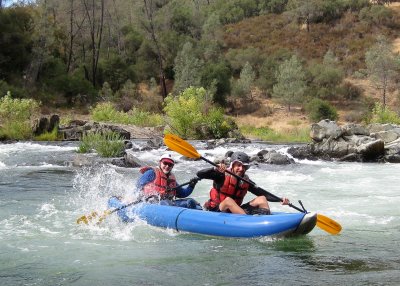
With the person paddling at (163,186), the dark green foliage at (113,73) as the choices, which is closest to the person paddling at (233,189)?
the person paddling at (163,186)

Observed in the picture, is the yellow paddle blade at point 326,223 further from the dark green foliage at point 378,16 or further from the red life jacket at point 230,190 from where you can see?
the dark green foliage at point 378,16

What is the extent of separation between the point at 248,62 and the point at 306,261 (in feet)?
102

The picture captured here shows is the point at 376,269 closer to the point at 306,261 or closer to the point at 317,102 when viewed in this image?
the point at 306,261

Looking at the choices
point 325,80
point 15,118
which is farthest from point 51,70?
point 325,80

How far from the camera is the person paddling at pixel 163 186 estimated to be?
22.4 feet

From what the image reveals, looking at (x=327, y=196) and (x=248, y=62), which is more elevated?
(x=248, y=62)

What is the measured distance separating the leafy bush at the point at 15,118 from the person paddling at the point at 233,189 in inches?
522

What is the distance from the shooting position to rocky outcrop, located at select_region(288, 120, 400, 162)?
1499cm

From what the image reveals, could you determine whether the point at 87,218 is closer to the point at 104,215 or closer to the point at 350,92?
the point at 104,215

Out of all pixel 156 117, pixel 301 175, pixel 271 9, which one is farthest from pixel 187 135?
pixel 271 9

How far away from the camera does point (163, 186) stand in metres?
6.93

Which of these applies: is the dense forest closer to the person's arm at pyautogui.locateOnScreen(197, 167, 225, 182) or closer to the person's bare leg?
the person's arm at pyautogui.locateOnScreen(197, 167, 225, 182)

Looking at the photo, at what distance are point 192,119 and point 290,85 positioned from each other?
42.9ft

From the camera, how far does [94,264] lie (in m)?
5.36
